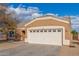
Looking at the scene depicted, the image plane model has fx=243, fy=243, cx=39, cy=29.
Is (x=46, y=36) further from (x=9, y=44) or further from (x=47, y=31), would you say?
(x=9, y=44)

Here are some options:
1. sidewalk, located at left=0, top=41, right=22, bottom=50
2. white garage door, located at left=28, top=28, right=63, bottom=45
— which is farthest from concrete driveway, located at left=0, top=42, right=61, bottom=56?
white garage door, located at left=28, top=28, right=63, bottom=45

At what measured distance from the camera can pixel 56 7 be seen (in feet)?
28.3

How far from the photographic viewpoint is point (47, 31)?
29.2ft

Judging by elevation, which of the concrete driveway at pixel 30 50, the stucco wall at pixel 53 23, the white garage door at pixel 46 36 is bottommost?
the concrete driveway at pixel 30 50

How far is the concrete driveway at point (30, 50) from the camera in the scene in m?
Result: 8.73

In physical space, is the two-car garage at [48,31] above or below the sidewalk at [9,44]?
above

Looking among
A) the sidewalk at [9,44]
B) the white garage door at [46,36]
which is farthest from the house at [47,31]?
the sidewalk at [9,44]

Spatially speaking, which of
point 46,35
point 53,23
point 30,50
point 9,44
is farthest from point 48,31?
point 9,44

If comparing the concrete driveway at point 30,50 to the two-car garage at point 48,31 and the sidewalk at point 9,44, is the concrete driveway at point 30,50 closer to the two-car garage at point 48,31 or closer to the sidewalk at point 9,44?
the sidewalk at point 9,44

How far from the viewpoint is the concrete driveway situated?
8.73 metres

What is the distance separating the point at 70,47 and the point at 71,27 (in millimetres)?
723

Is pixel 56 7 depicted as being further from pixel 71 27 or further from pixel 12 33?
pixel 12 33

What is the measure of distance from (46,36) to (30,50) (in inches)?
30.7

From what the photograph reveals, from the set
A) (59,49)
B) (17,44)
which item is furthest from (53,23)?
(17,44)
